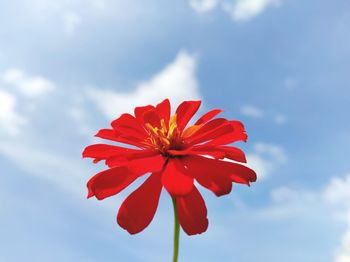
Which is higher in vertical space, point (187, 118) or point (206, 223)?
point (187, 118)

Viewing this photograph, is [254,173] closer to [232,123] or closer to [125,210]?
[232,123]

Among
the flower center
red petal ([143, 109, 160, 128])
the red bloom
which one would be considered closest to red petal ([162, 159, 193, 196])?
the red bloom

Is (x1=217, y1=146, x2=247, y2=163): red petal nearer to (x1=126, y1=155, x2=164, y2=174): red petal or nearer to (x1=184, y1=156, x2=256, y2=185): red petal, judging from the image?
(x1=184, y1=156, x2=256, y2=185): red petal

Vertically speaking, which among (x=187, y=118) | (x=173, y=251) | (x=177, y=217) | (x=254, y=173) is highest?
(x=187, y=118)

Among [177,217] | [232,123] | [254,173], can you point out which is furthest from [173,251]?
[232,123]

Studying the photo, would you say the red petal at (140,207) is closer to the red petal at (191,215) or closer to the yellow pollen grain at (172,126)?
the red petal at (191,215)

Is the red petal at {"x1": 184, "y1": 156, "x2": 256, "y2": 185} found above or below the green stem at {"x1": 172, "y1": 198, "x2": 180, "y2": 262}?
above

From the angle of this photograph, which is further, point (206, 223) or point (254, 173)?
point (254, 173)
